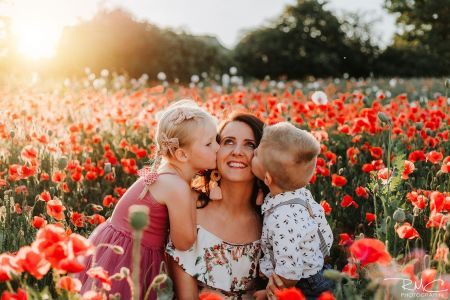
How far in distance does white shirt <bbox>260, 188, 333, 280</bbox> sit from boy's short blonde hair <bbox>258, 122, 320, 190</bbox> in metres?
0.09

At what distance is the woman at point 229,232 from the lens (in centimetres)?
311

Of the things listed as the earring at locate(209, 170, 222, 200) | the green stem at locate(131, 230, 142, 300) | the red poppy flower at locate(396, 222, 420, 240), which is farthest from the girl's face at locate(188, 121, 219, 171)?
the green stem at locate(131, 230, 142, 300)

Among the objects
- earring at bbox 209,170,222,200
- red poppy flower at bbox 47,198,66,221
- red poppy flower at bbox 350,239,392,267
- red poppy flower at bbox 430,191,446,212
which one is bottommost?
earring at bbox 209,170,222,200

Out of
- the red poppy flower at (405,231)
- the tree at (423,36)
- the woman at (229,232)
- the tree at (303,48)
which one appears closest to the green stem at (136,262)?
the red poppy flower at (405,231)

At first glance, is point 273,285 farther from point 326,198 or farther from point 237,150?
point 326,198

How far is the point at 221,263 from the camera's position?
3148 mm

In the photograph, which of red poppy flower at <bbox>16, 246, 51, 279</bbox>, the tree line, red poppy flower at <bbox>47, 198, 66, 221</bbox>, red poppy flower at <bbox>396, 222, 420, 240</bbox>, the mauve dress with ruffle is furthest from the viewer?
the tree line

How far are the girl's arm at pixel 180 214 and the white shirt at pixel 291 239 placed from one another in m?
0.39

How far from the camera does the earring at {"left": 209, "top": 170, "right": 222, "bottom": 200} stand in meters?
3.30

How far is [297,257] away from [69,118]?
4248mm

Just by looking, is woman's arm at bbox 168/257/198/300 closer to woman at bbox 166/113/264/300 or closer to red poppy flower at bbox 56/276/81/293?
woman at bbox 166/113/264/300

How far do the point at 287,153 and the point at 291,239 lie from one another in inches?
16.2

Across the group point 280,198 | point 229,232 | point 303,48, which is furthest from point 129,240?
point 303,48

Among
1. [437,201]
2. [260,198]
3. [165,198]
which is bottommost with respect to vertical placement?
[260,198]
